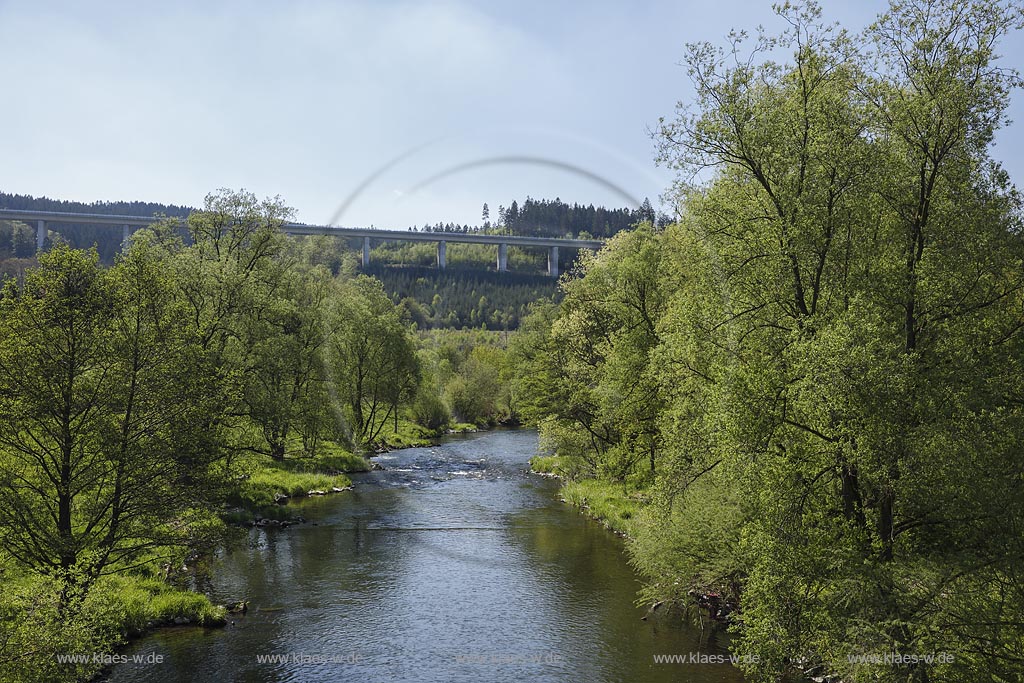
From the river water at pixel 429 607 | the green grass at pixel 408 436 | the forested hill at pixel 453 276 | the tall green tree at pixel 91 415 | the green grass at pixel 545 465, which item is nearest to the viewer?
the tall green tree at pixel 91 415

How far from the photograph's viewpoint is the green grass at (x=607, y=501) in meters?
31.8

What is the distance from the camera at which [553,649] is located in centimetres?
1889

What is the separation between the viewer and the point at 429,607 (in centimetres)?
2223

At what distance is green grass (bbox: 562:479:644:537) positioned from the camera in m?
31.8

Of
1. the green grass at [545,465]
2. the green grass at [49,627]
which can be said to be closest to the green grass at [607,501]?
the green grass at [545,465]

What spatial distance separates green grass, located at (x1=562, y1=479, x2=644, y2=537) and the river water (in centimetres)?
74

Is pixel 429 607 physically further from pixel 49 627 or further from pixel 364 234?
pixel 364 234

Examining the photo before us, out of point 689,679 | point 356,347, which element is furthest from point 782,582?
point 356,347

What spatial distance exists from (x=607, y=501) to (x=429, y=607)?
14757 millimetres

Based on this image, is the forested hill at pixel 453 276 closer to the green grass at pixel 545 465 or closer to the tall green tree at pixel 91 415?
the green grass at pixel 545 465

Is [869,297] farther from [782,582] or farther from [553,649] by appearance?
[553,649]

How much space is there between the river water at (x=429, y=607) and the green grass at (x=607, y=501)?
2.42 feet

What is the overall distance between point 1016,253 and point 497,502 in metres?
27.7

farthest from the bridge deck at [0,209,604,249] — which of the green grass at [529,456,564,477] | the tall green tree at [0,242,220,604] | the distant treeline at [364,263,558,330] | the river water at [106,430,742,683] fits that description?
the tall green tree at [0,242,220,604]
